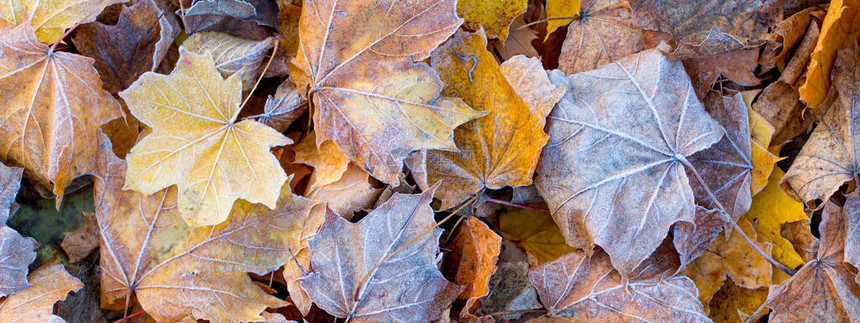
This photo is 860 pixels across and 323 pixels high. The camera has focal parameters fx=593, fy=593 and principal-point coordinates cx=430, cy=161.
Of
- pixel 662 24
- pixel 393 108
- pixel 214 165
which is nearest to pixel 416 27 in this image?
pixel 393 108

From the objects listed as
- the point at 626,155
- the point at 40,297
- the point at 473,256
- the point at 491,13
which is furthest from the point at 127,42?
the point at 626,155

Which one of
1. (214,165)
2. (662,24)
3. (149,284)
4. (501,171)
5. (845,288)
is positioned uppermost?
(662,24)

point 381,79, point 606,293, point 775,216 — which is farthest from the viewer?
point 775,216

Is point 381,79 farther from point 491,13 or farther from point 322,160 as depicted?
point 491,13

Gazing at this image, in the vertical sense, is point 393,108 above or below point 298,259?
above

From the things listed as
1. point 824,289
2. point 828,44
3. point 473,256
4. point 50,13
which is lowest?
point 824,289

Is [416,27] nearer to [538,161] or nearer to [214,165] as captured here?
[538,161]

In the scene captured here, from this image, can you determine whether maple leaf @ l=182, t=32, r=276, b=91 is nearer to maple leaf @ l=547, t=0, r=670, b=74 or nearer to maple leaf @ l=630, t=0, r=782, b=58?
maple leaf @ l=547, t=0, r=670, b=74

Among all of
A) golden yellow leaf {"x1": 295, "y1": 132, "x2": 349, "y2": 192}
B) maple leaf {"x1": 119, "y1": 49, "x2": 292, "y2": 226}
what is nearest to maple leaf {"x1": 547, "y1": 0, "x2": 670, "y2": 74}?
golden yellow leaf {"x1": 295, "y1": 132, "x2": 349, "y2": 192}
